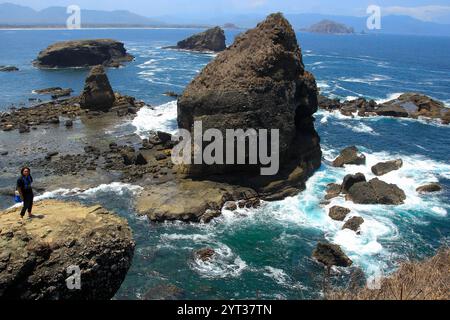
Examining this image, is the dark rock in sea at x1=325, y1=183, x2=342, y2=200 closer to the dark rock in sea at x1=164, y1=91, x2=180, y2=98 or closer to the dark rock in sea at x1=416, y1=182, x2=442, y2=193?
the dark rock in sea at x1=416, y1=182, x2=442, y2=193

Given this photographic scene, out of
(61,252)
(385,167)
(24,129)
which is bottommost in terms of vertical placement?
(385,167)

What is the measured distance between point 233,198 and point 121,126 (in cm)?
2875

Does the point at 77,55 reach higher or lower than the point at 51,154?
higher

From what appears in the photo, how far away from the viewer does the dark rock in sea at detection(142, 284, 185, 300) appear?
26.8 meters

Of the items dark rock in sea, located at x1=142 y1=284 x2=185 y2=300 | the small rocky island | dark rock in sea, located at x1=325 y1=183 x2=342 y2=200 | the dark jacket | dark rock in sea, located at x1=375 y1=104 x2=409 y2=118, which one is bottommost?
dark rock in sea, located at x1=142 y1=284 x2=185 y2=300

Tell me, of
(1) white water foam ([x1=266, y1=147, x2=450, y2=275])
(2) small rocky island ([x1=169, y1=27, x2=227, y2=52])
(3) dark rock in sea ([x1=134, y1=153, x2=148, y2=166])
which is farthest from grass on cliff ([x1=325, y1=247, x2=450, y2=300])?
(2) small rocky island ([x1=169, y1=27, x2=227, y2=52])

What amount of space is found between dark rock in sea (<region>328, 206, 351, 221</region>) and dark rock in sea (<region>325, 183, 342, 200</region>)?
2.85 metres

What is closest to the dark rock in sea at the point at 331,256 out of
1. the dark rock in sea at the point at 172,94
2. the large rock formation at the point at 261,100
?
the large rock formation at the point at 261,100

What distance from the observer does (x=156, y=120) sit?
65.9 metres

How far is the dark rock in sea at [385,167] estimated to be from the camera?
151ft

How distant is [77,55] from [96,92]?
63.7 m

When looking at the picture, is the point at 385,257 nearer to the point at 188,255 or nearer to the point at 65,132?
the point at 188,255

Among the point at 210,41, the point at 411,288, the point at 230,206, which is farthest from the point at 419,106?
→ the point at 210,41

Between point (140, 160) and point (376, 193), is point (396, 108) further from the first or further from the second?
point (140, 160)
